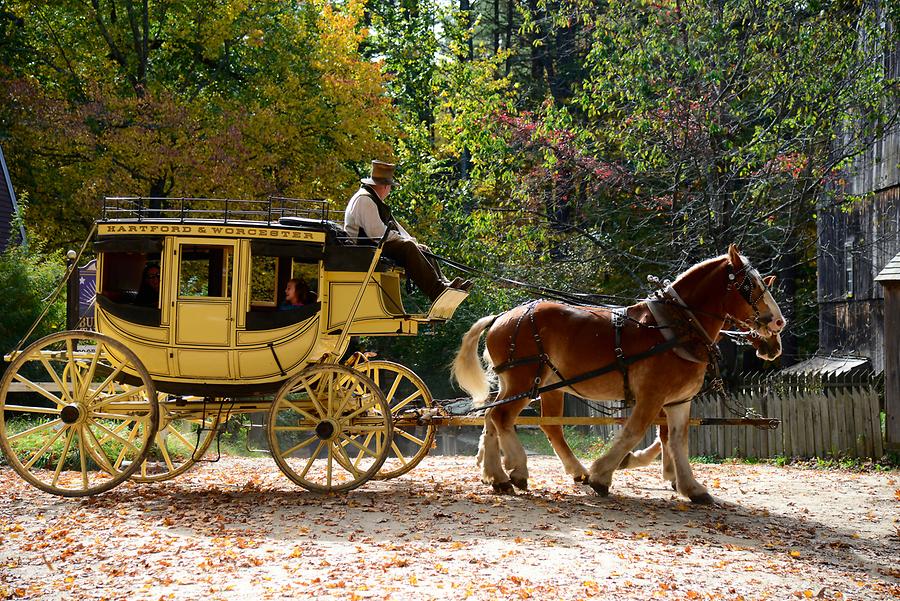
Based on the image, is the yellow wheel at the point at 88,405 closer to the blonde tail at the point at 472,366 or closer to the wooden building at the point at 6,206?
the blonde tail at the point at 472,366

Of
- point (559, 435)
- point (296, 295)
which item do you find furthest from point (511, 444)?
point (296, 295)

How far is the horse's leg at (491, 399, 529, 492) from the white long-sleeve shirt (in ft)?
6.34

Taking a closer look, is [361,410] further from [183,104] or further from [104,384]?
[183,104]

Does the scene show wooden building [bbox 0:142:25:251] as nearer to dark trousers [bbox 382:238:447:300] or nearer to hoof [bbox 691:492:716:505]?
dark trousers [bbox 382:238:447:300]

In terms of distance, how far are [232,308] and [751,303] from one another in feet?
15.7

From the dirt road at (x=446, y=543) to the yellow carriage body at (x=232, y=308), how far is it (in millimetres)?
1248

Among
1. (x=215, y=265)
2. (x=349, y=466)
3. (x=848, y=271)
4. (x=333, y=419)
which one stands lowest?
(x=349, y=466)

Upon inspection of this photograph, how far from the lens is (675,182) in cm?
1495

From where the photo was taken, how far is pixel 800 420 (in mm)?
13820

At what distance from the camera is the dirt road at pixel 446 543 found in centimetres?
588

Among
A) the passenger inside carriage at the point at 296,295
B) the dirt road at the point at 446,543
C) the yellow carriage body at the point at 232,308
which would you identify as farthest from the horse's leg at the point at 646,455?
the passenger inside carriage at the point at 296,295

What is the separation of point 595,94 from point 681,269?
306 centimetres

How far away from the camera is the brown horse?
8859 mm

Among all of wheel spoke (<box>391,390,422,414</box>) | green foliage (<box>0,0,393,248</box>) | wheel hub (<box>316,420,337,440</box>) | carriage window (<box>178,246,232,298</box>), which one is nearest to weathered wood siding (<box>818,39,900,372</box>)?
wheel spoke (<box>391,390,422,414</box>)
